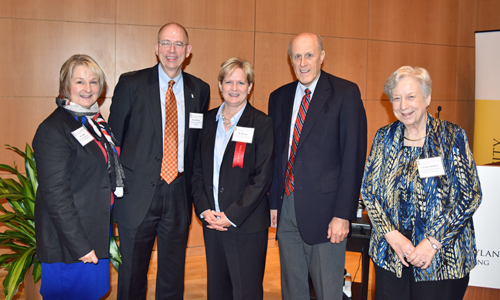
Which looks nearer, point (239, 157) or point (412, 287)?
point (412, 287)

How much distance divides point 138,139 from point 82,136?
442 mm

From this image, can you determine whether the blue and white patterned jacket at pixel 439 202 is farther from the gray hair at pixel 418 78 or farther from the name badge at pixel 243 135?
the name badge at pixel 243 135

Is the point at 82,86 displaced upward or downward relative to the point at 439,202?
upward

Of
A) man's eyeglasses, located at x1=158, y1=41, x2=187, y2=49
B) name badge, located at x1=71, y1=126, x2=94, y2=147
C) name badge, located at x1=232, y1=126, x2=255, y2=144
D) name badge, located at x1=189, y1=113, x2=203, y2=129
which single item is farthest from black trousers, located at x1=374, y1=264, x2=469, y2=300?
Result: man's eyeglasses, located at x1=158, y1=41, x2=187, y2=49

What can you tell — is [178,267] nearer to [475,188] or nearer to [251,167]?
[251,167]

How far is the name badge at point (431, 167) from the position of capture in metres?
1.87

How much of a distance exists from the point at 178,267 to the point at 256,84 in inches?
101

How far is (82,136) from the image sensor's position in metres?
2.07

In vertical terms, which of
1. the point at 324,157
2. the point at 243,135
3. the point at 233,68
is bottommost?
the point at 324,157

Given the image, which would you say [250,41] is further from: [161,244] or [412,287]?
[412,287]

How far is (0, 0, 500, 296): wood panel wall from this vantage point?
3.92 meters

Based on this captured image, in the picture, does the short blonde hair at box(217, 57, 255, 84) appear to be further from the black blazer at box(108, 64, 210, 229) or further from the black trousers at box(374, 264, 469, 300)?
the black trousers at box(374, 264, 469, 300)

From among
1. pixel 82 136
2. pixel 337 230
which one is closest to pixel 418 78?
pixel 337 230

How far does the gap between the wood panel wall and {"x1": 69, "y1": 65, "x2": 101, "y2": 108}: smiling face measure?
2100 millimetres
